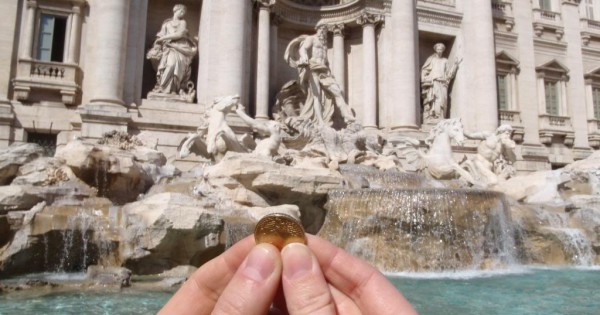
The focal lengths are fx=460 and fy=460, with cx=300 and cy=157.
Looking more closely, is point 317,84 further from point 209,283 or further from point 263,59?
point 209,283

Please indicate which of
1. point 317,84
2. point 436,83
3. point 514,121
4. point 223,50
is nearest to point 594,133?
point 514,121

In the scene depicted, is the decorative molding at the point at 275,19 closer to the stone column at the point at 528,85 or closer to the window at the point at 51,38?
the window at the point at 51,38

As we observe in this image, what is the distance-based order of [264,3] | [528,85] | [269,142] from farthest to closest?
[528,85] < [264,3] < [269,142]

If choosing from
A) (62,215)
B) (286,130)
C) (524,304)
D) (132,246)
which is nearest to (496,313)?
(524,304)

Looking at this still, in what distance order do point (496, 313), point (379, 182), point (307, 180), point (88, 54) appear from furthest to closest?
point (88, 54), point (379, 182), point (307, 180), point (496, 313)

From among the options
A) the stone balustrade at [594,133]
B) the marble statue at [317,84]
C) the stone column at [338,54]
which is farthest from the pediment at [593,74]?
the marble statue at [317,84]

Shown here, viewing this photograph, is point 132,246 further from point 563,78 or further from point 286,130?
point 563,78
